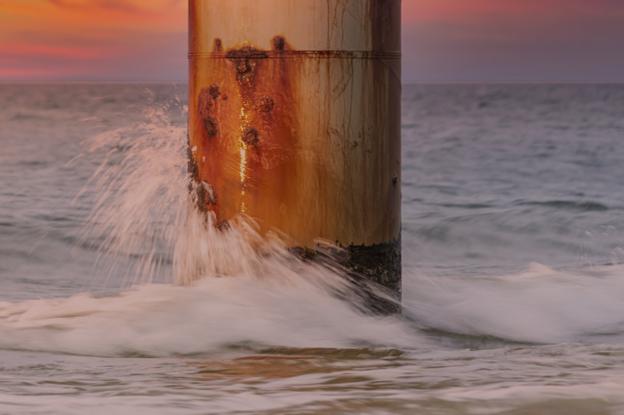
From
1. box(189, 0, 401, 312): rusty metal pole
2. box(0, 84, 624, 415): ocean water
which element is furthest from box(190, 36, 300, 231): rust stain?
box(0, 84, 624, 415): ocean water

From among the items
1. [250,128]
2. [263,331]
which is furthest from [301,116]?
[263,331]

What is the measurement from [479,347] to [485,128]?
34.1m

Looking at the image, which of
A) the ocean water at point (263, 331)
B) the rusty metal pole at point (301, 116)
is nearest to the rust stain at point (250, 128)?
the rusty metal pole at point (301, 116)

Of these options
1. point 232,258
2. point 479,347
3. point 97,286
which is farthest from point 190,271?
point 97,286

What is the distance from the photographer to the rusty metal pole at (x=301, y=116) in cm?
501

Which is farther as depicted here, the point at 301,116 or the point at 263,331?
the point at 263,331

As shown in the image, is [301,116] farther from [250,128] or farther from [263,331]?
[263,331]

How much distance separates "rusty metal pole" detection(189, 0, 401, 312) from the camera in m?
5.01

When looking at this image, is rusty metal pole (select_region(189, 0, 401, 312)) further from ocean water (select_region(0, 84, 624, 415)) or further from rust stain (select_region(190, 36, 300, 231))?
ocean water (select_region(0, 84, 624, 415))

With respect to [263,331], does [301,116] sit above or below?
above

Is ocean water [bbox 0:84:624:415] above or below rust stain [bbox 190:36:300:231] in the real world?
below

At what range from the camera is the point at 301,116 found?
502 cm

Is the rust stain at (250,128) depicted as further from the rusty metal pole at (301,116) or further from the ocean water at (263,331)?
the ocean water at (263,331)

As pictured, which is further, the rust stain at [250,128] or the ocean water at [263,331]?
the rust stain at [250,128]
